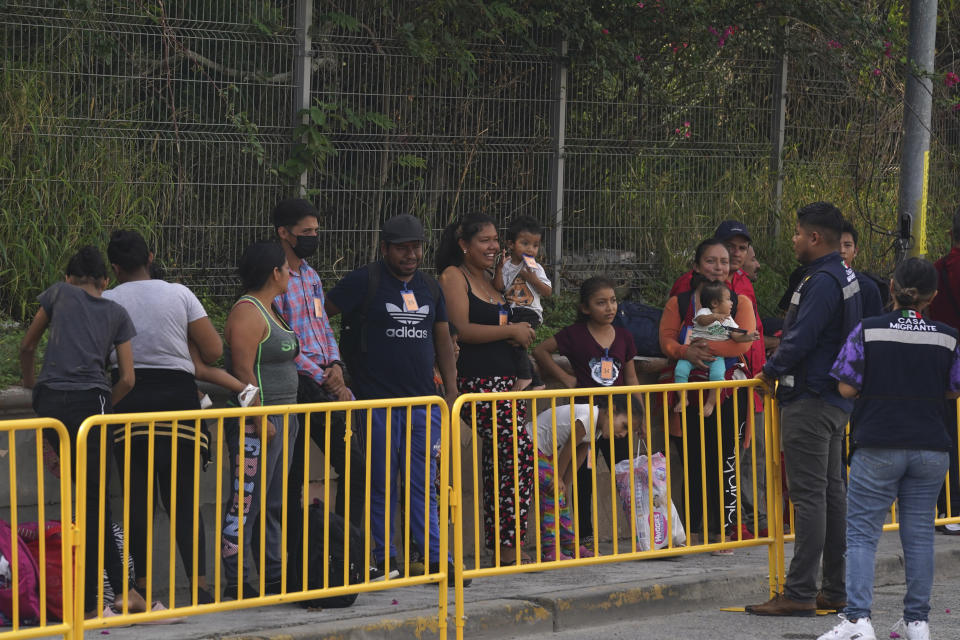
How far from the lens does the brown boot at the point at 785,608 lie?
749 cm

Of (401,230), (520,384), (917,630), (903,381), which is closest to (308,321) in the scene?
(401,230)

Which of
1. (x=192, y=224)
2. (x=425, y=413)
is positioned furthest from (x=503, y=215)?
(x=425, y=413)

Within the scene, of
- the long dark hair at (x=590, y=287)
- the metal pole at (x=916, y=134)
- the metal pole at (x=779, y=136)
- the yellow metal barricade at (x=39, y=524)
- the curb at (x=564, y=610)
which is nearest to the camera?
the yellow metal barricade at (x=39, y=524)

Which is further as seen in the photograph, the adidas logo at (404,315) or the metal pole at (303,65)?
the metal pole at (303,65)

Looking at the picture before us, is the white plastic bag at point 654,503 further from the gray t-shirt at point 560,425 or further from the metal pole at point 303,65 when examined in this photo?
the metal pole at point 303,65

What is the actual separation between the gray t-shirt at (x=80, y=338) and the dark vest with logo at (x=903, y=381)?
3315 mm

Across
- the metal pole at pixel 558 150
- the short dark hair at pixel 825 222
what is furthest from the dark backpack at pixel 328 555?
the metal pole at pixel 558 150

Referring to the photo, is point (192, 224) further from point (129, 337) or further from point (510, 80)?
point (129, 337)

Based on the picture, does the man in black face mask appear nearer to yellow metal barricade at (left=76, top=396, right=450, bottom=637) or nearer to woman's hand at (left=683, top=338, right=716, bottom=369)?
yellow metal barricade at (left=76, top=396, right=450, bottom=637)

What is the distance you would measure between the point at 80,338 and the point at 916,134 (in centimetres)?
604

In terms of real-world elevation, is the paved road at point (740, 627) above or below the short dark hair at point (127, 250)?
below

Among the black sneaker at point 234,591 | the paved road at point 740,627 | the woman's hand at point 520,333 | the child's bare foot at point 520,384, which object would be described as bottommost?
the paved road at point 740,627

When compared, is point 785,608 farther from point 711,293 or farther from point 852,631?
point 711,293

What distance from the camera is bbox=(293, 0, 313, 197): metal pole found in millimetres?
10633
